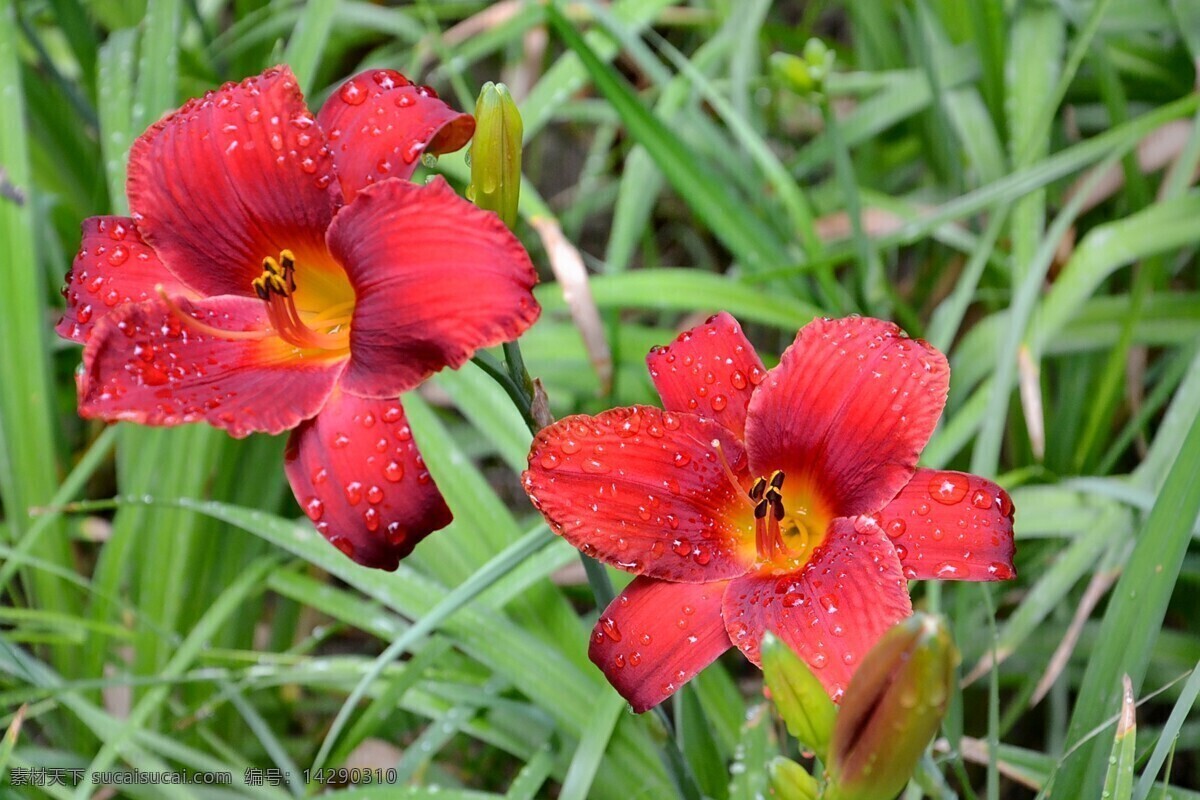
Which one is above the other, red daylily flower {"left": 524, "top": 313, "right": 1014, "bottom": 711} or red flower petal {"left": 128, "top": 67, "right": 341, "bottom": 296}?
red flower petal {"left": 128, "top": 67, "right": 341, "bottom": 296}

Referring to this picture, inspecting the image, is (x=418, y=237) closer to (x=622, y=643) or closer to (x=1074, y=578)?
(x=622, y=643)

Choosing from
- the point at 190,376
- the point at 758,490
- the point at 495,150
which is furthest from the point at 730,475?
the point at 190,376

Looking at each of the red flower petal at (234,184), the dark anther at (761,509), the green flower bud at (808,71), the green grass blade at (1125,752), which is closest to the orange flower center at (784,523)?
the dark anther at (761,509)

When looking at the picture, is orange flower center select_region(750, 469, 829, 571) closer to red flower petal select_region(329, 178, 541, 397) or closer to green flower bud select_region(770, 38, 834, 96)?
red flower petal select_region(329, 178, 541, 397)

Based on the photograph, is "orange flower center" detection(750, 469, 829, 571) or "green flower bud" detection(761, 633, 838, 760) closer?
"green flower bud" detection(761, 633, 838, 760)

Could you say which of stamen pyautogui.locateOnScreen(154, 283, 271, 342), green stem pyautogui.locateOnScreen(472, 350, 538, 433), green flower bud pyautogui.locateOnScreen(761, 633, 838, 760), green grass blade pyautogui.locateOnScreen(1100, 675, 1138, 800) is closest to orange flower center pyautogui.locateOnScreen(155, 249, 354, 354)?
stamen pyautogui.locateOnScreen(154, 283, 271, 342)

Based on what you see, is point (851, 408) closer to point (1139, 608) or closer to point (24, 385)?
point (1139, 608)

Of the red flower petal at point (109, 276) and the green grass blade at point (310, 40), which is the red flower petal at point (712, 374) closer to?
the red flower petal at point (109, 276)

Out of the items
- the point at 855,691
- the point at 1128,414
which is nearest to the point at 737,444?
the point at 855,691

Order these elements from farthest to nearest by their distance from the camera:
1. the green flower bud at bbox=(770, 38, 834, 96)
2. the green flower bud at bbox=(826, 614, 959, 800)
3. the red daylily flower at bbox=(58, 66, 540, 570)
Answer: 1. the green flower bud at bbox=(770, 38, 834, 96)
2. the red daylily flower at bbox=(58, 66, 540, 570)
3. the green flower bud at bbox=(826, 614, 959, 800)
